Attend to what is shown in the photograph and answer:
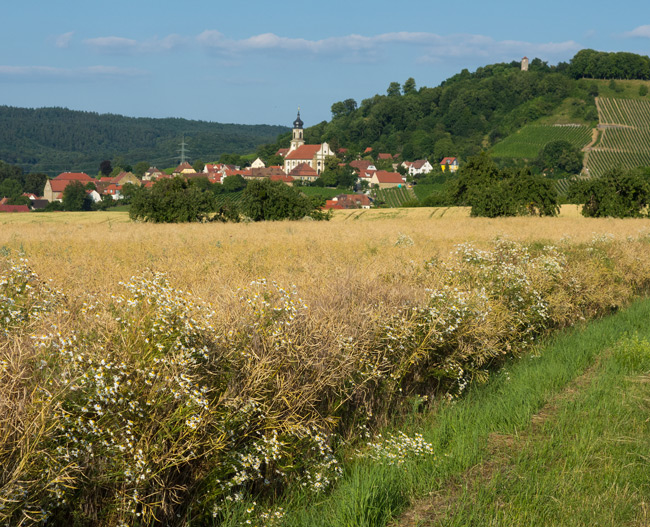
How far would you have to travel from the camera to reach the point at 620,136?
14238 centimetres

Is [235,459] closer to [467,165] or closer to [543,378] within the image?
[543,378]

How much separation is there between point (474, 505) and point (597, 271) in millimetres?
9919

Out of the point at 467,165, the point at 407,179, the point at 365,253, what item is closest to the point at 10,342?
the point at 365,253

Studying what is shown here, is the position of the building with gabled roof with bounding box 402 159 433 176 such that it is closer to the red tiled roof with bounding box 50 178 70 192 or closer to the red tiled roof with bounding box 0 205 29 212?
the red tiled roof with bounding box 50 178 70 192

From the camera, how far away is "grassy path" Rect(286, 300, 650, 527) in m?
4.53

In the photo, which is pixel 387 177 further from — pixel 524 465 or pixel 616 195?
pixel 524 465

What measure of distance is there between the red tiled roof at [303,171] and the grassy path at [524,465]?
578ft

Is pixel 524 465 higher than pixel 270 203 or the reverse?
the reverse

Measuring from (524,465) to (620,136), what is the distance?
15492 centimetres

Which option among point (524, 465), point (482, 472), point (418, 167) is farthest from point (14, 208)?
point (418, 167)

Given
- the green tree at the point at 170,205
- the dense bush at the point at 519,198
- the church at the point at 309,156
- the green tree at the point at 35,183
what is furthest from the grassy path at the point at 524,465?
the church at the point at 309,156

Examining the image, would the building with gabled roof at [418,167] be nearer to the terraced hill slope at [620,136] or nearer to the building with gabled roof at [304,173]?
the building with gabled roof at [304,173]

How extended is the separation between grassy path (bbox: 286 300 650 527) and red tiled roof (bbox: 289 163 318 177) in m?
176

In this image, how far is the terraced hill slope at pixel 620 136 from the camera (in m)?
127
